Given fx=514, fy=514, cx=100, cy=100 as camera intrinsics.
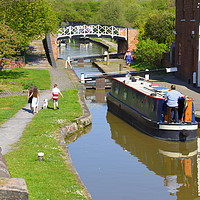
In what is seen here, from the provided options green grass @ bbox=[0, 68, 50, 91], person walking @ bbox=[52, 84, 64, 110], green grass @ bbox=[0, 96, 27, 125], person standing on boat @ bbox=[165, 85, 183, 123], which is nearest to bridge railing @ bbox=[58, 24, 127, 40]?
green grass @ bbox=[0, 68, 50, 91]

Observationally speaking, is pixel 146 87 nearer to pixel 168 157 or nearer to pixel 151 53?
pixel 168 157

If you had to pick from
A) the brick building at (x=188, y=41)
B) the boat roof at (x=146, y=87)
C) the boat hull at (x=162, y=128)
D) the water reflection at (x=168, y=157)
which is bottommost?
the water reflection at (x=168, y=157)

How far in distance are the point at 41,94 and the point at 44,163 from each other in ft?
49.6

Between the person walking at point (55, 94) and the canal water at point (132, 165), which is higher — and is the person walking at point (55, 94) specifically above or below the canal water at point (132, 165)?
above

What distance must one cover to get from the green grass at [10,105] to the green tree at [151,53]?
19.3m

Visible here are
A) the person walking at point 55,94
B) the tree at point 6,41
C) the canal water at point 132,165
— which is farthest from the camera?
the tree at point 6,41

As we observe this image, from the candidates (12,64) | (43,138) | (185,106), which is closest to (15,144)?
(43,138)

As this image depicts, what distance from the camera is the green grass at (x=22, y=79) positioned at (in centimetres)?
3325

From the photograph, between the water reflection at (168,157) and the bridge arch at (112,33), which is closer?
the water reflection at (168,157)

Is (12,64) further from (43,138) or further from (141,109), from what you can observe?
(43,138)

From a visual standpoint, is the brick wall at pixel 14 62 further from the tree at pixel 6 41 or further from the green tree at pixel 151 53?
the green tree at pixel 151 53

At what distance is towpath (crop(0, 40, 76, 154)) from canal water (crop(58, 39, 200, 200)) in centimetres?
241

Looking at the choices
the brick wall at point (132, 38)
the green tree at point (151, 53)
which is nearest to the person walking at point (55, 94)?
the green tree at point (151, 53)

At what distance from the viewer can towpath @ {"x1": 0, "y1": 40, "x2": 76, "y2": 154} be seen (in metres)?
19.3
